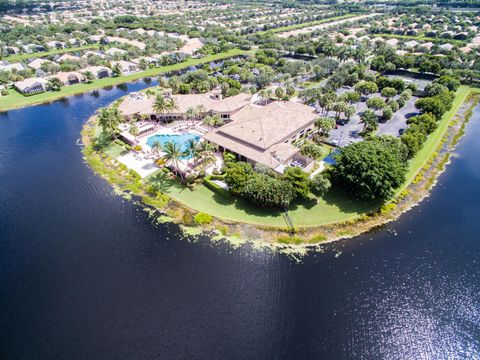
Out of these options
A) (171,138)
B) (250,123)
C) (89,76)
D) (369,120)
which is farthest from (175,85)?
(369,120)

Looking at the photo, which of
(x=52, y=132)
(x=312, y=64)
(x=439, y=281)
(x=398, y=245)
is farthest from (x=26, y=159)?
(x=312, y=64)

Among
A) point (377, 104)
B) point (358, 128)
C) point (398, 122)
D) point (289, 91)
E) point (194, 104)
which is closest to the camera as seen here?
point (358, 128)

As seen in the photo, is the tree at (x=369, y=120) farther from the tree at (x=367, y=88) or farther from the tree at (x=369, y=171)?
the tree at (x=367, y=88)

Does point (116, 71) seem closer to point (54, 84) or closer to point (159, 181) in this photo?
point (54, 84)

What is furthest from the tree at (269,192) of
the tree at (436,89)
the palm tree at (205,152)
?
the tree at (436,89)

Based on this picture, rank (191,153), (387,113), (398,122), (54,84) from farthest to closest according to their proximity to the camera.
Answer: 1. (54,84)
2. (398,122)
3. (387,113)
4. (191,153)

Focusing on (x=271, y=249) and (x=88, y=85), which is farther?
(x=88, y=85)

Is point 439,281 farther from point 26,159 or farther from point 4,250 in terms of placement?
point 26,159
